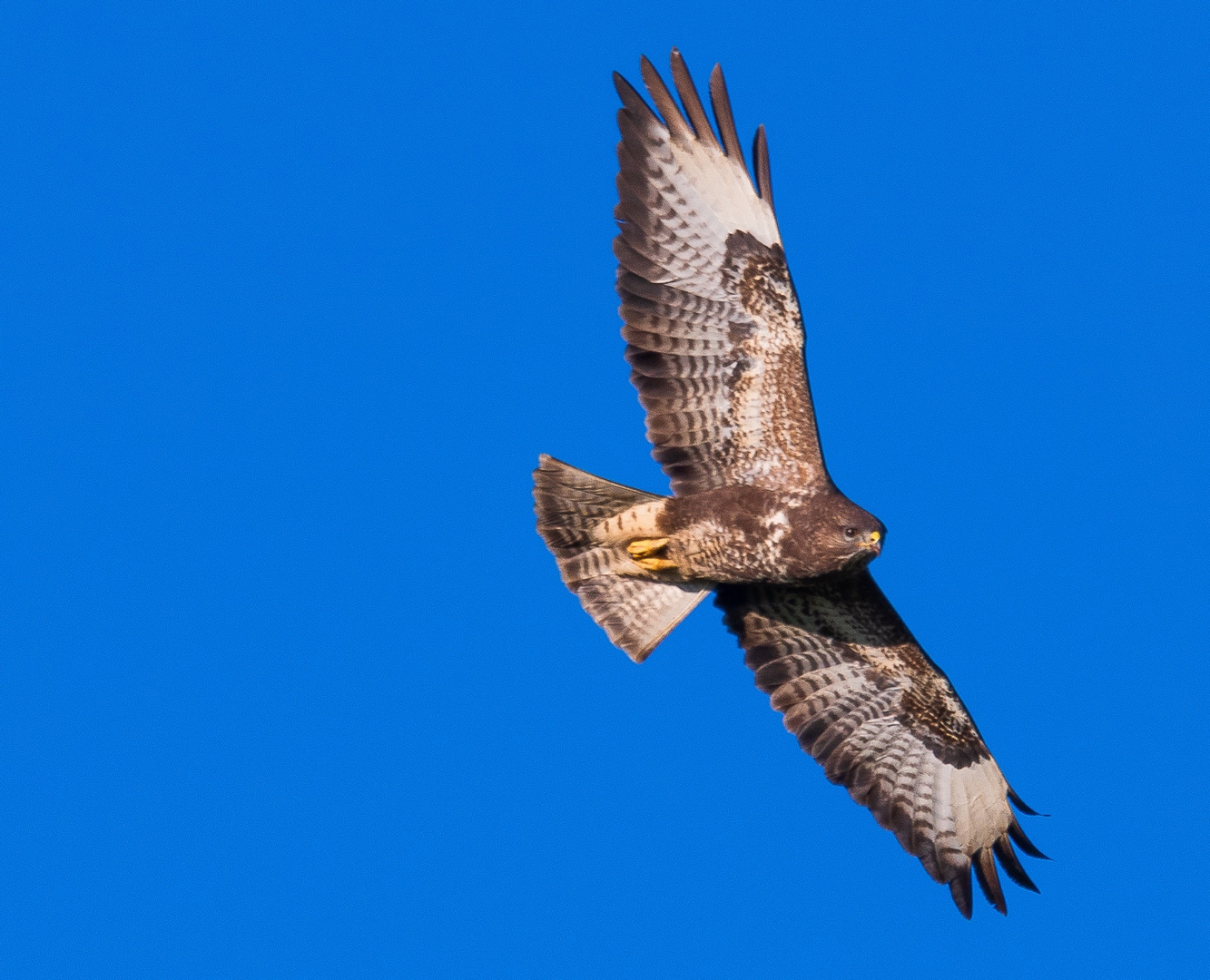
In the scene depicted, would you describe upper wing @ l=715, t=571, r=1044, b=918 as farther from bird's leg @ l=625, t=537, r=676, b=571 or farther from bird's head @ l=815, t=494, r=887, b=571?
bird's head @ l=815, t=494, r=887, b=571

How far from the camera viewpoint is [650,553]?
1005 centimetres

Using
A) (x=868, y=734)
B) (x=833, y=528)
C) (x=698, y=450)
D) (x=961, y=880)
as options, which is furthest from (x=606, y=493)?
(x=961, y=880)

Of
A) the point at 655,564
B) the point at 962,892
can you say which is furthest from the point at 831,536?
the point at 962,892

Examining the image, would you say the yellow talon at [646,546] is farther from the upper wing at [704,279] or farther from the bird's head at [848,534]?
the bird's head at [848,534]

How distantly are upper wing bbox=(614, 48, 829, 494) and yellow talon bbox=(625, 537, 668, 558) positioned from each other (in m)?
0.72

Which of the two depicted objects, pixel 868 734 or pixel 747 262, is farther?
pixel 868 734

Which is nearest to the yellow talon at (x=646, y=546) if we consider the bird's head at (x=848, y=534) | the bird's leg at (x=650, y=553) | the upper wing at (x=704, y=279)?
the bird's leg at (x=650, y=553)

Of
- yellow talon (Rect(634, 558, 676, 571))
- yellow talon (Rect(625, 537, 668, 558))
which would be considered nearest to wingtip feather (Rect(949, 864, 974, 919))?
yellow talon (Rect(634, 558, 676, 571))

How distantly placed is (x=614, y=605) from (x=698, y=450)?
112 cm

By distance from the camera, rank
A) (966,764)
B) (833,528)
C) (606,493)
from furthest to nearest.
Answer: (966,764) < (606,493) < (833,528)

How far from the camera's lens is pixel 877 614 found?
10.5 meters

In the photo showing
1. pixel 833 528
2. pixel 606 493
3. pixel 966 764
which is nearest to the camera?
pixel 833 528

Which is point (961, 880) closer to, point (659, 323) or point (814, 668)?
point (814, 668)

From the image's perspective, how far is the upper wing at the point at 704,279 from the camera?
955 cm
